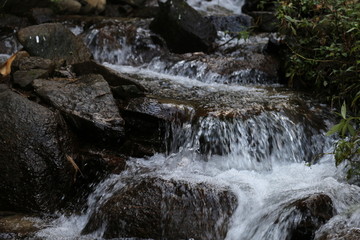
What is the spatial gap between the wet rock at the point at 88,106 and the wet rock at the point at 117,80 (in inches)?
11.2

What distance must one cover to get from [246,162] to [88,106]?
1774mm

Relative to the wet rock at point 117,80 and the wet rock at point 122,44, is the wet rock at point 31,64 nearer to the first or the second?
the wet rock at point 117,80

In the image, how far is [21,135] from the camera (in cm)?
382

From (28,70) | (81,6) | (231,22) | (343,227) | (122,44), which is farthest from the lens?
(81,6)

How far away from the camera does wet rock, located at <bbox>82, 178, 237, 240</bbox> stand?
11.1 ft

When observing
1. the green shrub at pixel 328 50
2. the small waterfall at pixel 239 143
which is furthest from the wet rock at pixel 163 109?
the green shrub at pixel 328 50

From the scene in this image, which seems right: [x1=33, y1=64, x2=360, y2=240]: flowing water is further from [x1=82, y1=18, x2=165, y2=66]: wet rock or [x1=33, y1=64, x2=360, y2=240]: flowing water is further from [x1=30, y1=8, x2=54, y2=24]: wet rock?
[x1=30, y1=8, x2=54, y2=24]: wet rock

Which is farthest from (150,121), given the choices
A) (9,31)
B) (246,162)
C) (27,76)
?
(9,31)

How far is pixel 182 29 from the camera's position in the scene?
767cm

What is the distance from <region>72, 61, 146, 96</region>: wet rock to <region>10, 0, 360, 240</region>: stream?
507 mm

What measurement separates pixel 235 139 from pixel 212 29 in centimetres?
416

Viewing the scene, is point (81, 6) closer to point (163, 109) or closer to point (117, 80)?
point (117, 80)

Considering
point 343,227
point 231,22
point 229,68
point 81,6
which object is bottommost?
point 343,227

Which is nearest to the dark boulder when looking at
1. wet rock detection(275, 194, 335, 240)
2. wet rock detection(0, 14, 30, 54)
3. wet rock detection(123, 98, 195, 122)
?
wet rock detection(275, 194, 335, 240)
